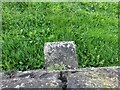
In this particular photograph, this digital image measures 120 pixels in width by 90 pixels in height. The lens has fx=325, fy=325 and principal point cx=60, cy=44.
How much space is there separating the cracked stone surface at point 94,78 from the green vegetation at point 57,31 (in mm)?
2244

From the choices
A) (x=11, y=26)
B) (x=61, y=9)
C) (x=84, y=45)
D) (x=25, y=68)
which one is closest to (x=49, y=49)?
(x=25, y=68)

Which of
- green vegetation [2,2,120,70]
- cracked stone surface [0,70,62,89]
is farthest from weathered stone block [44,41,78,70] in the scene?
green vegetation [2,2,120,70]

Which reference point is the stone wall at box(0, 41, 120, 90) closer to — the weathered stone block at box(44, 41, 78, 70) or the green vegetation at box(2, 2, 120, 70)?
the weathered stone block at box(44, 41, 78, 70)

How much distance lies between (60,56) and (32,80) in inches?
24.0

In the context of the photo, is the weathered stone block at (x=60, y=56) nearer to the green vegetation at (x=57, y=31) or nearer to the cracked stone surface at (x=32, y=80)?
the cracked stone surface at (x=32, y=80)

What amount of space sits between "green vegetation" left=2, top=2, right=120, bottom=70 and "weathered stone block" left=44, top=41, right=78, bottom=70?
5.49ft

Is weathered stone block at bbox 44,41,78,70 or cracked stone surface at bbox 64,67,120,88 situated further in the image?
weathered stone block at bbox 44,41,78,70

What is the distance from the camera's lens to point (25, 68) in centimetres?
405

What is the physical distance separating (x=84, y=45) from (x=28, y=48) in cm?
76

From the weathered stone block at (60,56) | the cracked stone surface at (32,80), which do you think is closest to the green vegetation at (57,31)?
the weathered stone block at (60,56)

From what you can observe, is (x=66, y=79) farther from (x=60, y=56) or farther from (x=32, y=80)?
(x=60, y=56)

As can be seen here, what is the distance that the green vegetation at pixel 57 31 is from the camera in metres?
4.20

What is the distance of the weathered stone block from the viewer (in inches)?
90.2

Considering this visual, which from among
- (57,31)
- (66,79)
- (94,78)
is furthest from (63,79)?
(57,31)
